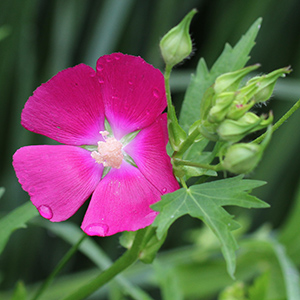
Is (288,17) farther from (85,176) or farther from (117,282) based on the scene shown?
(85,176)

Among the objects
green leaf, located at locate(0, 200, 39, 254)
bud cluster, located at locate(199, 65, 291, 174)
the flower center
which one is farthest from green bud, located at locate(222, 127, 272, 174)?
green leaf, located at locate(0, 200, 39, 254)

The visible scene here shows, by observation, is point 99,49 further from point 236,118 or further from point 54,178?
point 236,118

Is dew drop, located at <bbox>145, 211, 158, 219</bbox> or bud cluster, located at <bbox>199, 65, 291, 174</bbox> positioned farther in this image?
dew drop, located at <bbox>145, 211, 158, 219</bbox>

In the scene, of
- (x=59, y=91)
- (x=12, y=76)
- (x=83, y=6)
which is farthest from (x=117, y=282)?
(x=83, y=6)

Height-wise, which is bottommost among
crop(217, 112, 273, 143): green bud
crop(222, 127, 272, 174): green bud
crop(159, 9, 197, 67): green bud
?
crop(222, 127, 272, 174): green bud

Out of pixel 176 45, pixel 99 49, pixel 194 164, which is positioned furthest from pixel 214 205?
pixel 99 49

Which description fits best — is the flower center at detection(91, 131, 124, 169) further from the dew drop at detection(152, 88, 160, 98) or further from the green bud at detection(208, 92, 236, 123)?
the green bud at detection(208, 92, 236, 123)

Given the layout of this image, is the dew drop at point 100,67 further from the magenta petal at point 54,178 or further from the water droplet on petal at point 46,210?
the water droplet on petal at point 46,210
